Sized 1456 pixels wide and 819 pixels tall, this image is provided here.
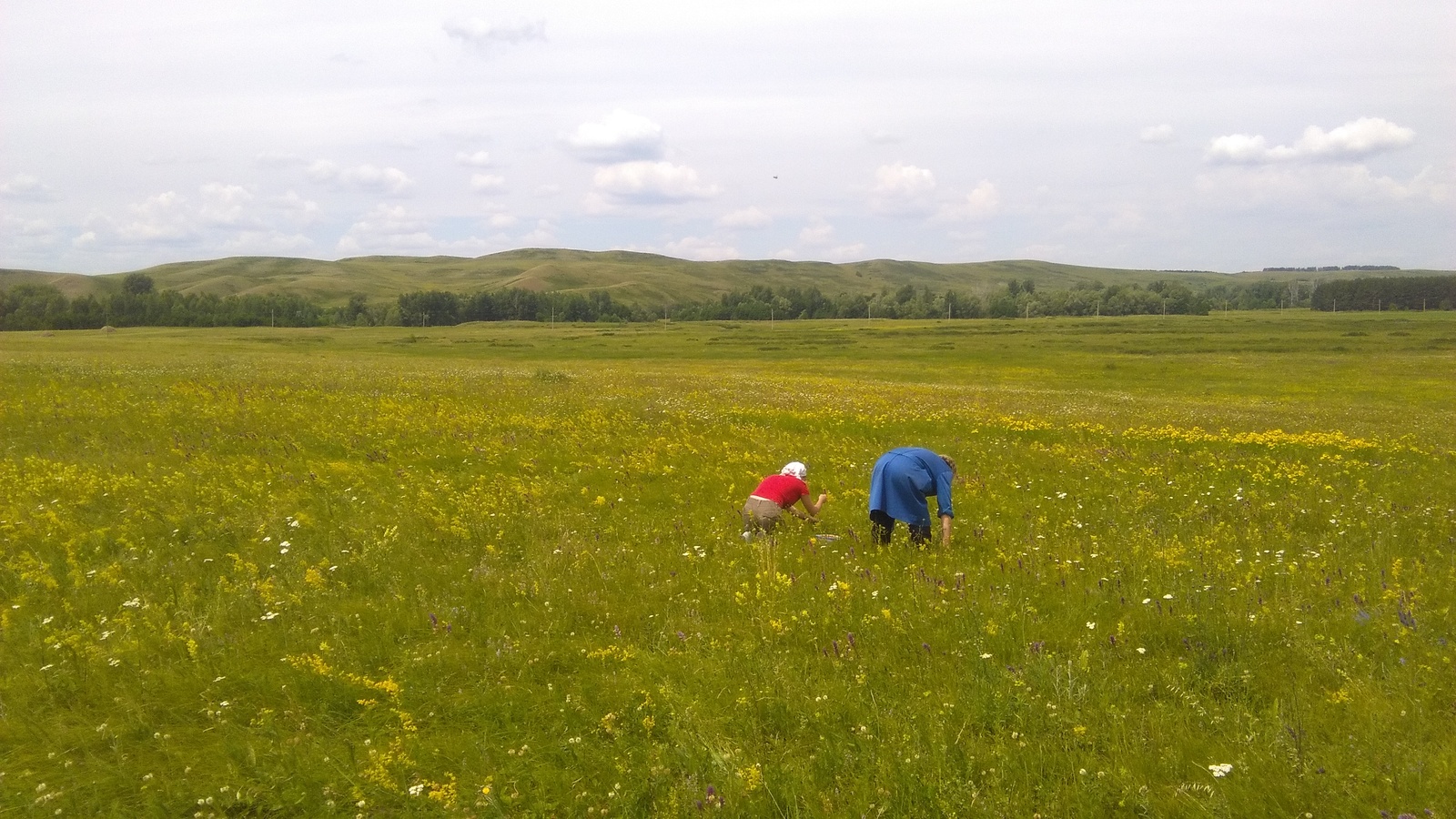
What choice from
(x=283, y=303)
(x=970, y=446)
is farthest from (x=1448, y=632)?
(x=283, y=303)

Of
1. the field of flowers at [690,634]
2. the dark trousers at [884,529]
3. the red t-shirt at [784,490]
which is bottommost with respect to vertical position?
the field of flowers at [690,634]

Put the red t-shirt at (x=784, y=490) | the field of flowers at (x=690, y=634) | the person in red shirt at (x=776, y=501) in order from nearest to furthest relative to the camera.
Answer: the field of flowers at (x=690, y=634) → the person in red shirt at (x=776, y=501) → the red t-shirt at (x=784, y=490)

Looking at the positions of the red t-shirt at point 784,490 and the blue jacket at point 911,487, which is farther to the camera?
the red t-shirt at point 784,490

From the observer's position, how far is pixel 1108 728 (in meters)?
5.60

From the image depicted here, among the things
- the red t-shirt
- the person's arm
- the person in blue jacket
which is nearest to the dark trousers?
the person in blue jacket

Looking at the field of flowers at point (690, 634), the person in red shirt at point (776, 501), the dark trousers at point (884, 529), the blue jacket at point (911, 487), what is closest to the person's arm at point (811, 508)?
the person in red shirt at point (776, 501)

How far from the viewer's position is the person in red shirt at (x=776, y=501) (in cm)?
1087

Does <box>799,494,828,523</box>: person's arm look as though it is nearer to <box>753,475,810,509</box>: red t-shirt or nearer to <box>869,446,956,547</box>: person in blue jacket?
<box>753,475,810,509</box>: red t-shirt

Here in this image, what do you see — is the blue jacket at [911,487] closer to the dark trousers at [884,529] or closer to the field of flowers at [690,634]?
the dark trousers at [884,529]

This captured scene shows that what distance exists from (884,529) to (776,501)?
1.55m

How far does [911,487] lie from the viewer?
33.4 ft

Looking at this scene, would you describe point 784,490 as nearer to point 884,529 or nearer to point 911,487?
point 884,529

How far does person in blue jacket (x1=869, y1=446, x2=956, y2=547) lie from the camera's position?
10133mm

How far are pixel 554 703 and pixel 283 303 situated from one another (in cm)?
19941
